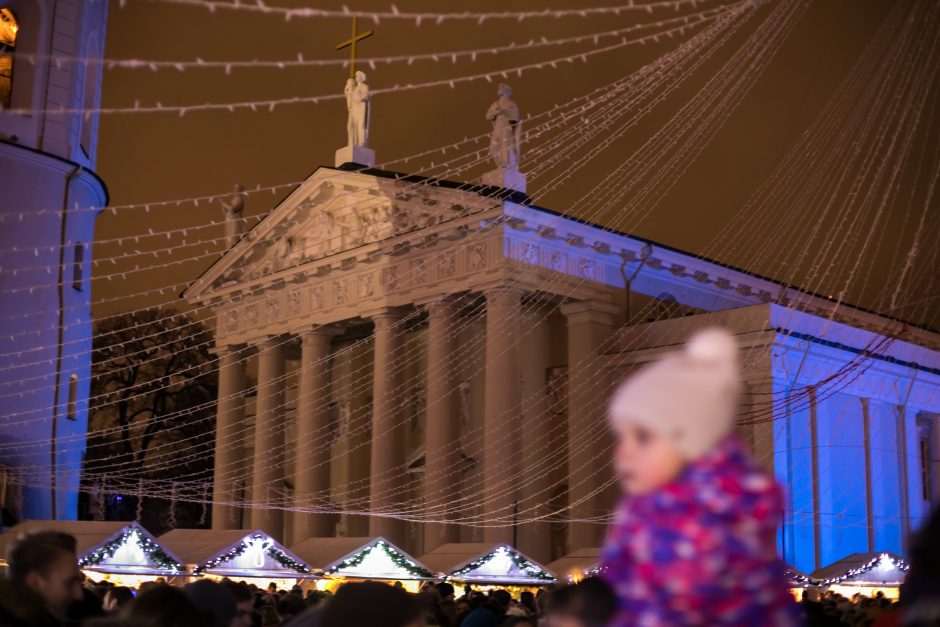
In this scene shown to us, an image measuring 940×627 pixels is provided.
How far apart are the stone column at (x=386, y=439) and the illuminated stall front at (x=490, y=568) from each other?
751cm

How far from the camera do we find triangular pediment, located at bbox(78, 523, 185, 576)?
70.5ft

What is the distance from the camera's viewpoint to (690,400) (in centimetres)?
236

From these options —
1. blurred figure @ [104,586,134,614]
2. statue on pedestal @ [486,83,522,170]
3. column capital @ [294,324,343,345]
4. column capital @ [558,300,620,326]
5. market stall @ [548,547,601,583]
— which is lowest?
blurred figure @ [104,586,134,614]

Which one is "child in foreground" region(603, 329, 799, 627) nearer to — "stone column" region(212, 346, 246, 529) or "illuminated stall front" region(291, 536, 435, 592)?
"illuminated stall front" region(291, 536, 435, 592)

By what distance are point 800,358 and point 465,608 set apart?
18.6 meters

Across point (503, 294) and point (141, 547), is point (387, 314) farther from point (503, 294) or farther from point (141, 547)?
point (141, 547)

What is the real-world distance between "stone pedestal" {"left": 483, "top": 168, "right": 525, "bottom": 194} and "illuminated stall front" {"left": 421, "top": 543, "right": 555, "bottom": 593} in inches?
381

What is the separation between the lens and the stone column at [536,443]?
30875 mm

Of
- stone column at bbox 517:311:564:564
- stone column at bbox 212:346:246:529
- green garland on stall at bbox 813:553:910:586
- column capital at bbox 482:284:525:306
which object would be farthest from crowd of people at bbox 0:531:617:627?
stone column at bbox 212:346:246:529

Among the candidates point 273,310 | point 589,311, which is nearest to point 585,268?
point 589,311

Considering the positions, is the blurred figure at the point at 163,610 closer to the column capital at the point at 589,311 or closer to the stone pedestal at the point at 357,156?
the column capital at the point at 589,311

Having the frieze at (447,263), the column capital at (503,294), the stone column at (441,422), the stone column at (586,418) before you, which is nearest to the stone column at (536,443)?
the stone column at (586,418)

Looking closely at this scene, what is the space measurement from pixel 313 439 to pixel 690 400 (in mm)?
34129

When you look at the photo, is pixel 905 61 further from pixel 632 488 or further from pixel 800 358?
pixel 800 358
